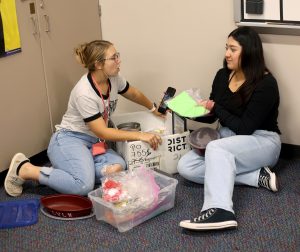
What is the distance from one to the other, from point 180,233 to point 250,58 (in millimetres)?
926

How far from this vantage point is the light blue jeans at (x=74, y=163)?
103 inches

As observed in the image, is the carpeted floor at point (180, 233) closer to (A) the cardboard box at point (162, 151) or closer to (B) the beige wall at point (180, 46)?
(A) the cardboard box at point (162, 151)

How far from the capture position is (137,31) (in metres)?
3.18

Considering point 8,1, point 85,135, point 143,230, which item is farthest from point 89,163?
point 8,1

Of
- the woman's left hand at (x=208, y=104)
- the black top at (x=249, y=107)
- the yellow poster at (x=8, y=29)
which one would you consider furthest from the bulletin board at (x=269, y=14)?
the yellow poster at (x=8, y=29)

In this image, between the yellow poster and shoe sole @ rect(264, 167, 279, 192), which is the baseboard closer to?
the yellow poster

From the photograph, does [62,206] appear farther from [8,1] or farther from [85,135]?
[8,1]

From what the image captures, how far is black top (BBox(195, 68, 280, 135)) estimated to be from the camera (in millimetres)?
2510

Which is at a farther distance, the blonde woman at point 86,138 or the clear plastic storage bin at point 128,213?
the blonde woman at point 86,138

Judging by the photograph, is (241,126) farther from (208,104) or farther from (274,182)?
(274,182)

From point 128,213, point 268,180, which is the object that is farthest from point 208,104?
point 128,213

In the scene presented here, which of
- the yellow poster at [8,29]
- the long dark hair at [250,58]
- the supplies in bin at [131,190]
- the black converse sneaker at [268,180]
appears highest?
the yellow poster at [8,29]

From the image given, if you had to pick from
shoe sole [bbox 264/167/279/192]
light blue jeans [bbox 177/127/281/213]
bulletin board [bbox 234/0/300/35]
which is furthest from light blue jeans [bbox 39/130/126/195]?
bulletin board [bbox 234/0/300/35]

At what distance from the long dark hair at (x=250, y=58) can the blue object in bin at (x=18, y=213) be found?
117cm
